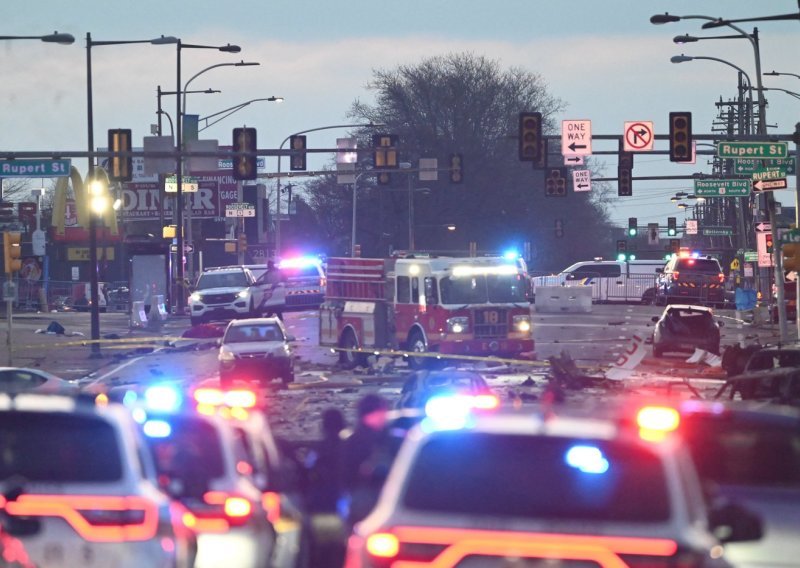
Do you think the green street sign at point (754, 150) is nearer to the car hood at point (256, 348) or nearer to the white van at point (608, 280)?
the car hood at point (256, 348)

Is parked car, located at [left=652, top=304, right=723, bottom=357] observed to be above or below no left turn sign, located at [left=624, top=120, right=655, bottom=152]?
below

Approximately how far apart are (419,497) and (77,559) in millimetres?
2365

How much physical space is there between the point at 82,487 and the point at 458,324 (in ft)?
92.8

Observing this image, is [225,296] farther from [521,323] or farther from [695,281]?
[695,281]

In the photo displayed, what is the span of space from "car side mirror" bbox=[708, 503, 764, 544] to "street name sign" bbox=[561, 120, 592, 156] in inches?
1571

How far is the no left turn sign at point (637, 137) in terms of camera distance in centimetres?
4456

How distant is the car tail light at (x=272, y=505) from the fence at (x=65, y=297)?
193 feet

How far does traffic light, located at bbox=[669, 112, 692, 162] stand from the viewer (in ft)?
132

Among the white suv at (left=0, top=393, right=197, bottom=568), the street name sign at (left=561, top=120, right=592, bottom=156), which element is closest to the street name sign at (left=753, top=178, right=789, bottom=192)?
the street name sign at (left=561, top=120, right=592, bottom=156)

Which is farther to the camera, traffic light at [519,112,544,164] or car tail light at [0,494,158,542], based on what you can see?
traffic light at [519,112,544,164]

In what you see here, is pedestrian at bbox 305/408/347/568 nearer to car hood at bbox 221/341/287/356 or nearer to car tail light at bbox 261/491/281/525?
car tail light at bbox 261/491/281/525

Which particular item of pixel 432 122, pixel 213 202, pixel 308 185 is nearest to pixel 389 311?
pixel 432 122

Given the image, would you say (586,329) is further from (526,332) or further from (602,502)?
(602,502)

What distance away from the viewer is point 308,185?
107 meters
